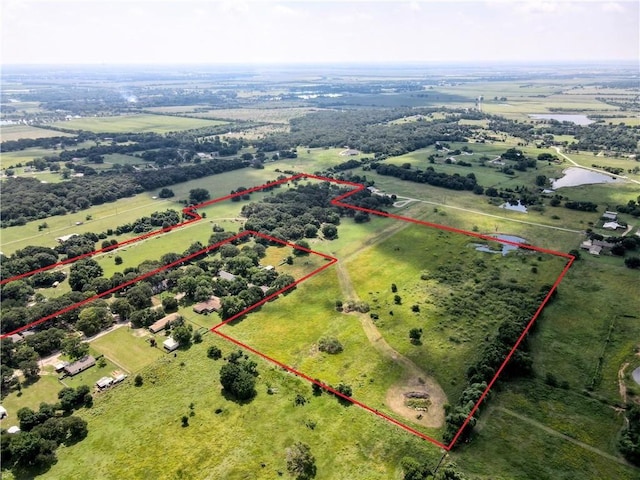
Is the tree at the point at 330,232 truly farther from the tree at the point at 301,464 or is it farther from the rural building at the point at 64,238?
the tree at the point at 301,464

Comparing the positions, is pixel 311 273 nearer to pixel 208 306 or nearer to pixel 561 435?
pixel 208 306

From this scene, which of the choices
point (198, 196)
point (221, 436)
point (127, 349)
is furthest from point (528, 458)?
point (198, 196)

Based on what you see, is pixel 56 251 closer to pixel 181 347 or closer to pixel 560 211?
pixel 181 347

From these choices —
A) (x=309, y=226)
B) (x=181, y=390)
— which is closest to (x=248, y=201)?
(x=309, y=226)

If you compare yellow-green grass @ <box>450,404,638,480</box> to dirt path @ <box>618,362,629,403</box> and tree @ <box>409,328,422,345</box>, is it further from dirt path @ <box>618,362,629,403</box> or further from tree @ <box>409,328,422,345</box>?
tree @ <box>409,328,422,345</box>

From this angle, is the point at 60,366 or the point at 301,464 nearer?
the point at 301,464

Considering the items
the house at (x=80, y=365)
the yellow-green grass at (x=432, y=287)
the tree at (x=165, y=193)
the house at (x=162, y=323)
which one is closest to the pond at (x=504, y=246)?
the yellow-green grass at (x=432, y=287)

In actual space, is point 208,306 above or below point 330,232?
below
